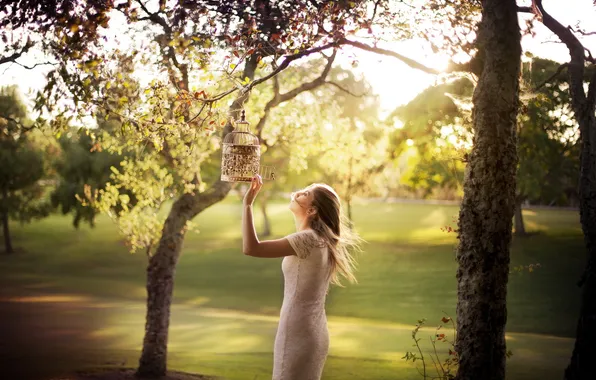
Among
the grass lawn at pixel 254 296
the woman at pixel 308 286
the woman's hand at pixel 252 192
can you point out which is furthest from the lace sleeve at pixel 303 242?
the grass lawn at pixel 254 296

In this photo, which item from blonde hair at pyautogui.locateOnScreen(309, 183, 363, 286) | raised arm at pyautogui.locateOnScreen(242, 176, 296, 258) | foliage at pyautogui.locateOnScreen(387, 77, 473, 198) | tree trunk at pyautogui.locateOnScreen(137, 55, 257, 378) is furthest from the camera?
foliage at pyautogui.locateOnScreen(387, 77, 473, 198)

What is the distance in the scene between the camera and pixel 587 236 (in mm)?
7293

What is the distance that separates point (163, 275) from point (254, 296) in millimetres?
12068

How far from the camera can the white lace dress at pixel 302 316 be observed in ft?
12.1

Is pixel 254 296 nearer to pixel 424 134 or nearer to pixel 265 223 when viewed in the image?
pixel 424 134

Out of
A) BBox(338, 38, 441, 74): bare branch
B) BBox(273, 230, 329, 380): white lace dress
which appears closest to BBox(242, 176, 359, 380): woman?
BBox(273, 230, 329, 380): white lace dress

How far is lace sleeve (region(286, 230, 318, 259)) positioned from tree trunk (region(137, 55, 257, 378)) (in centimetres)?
600

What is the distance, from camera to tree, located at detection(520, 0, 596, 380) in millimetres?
7152

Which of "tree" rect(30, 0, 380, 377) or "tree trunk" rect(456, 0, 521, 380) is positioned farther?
"tree" rect(30, 0, 380, 377)

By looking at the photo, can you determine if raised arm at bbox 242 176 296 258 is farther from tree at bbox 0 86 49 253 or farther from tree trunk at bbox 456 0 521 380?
tree at bbox 0 86 49 253

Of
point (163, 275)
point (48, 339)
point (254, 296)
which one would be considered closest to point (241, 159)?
point (163, 275)

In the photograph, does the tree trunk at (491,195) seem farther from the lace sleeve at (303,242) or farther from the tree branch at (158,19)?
the tree branch at (158,19)

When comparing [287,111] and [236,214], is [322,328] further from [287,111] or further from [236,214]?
[236,214]

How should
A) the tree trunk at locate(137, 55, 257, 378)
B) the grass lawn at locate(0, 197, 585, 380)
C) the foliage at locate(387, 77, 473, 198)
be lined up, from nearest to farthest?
the tree trunk at locate(137, 55, 257, 378) < the grass lawn at locate(0, 197, 585, 380) < the foliage at locate(387, 77, 473, 198)
